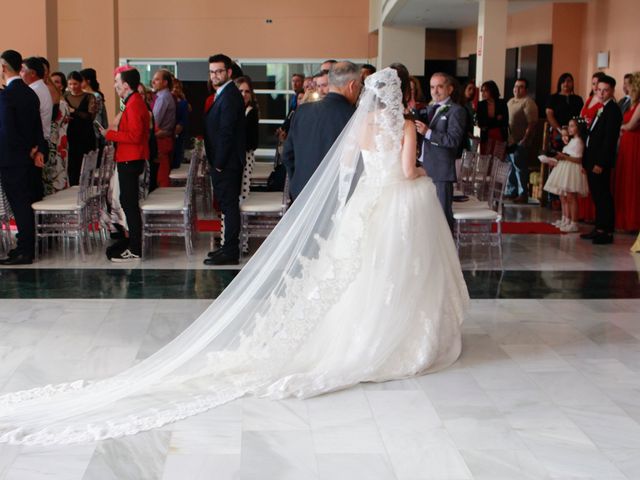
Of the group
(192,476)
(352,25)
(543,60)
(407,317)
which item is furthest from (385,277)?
(352,25)

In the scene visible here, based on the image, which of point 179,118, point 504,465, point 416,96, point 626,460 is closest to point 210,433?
point 504,465

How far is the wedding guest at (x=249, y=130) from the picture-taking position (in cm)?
886

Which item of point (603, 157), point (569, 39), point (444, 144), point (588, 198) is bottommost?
point (588, 198)

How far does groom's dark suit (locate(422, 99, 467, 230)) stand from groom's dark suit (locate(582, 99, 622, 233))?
254 cm

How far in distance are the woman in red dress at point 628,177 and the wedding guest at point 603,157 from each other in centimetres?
50

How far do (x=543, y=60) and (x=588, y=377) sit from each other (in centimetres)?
1222

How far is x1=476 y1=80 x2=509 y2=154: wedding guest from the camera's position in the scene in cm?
1265

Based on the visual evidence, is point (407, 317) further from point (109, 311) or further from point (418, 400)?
point (109, 311)

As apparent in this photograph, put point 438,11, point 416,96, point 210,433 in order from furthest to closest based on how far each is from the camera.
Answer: point 438,11 → point 416,96 → point 210,433

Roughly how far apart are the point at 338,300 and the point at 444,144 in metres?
3.08

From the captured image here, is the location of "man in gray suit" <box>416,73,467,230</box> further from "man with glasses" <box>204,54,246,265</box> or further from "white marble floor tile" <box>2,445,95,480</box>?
"white marble floor tile" <box>2,445,95,480</box>

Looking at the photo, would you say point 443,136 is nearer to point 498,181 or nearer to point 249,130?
point 498,181

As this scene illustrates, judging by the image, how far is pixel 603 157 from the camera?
1000 centimetres

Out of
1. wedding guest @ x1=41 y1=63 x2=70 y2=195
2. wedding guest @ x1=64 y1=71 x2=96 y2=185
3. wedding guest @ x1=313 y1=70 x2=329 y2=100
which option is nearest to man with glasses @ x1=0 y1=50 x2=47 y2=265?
wedding guest @ x1=41 y1=63 x2=70 y2=195
